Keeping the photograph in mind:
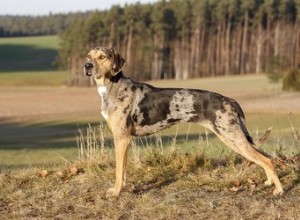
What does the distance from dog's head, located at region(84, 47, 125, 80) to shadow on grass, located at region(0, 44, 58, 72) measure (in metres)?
144

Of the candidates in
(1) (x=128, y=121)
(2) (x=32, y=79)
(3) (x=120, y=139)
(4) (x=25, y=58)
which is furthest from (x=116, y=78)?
(4) (x=25, y=58)

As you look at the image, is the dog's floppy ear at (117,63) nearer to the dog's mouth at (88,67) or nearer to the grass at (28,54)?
the dog's mouth at (88,67)

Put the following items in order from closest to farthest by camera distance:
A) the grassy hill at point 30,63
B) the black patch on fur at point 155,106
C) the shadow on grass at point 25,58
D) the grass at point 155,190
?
the grass at point 155,190 < the black patch on fur at point 155,106 < the grassy hill at point 30,63 < the shadow on grass at point 25,58

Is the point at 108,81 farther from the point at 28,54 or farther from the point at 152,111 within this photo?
the point at 28,54

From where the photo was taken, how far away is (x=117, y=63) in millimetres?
7832

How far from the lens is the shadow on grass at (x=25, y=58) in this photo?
154250 millimetres

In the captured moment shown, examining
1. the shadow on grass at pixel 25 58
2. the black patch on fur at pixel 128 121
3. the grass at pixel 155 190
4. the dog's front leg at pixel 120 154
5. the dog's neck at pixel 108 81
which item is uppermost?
the dog's neck at pixel 108 81

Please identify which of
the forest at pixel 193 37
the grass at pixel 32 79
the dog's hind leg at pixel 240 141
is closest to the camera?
the dog's hind leg at pixel 240 141

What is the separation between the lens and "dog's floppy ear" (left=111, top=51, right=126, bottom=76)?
7.77 metres

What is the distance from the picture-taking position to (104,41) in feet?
349

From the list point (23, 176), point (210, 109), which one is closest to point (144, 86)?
point (210, 109)

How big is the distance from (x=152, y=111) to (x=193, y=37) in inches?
4084

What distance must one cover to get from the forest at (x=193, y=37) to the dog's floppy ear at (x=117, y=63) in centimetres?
9630

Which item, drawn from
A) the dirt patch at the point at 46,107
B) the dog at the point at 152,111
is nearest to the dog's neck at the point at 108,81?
the dog at the point at 152,111
